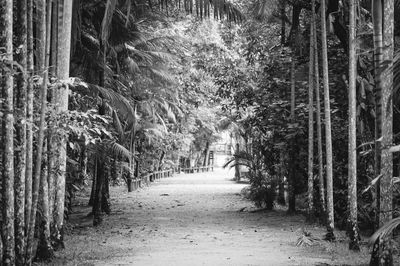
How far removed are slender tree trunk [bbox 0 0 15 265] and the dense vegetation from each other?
2 cm

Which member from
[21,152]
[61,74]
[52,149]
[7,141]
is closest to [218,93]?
[61,74]

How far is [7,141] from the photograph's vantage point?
254 inches

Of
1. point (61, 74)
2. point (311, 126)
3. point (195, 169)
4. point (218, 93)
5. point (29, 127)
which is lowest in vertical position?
point (195, 169)

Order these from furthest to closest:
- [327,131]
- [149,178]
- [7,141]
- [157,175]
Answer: [157,175] < [149,178] < [327,131] < [7,141]

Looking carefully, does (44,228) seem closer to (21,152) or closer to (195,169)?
(21,152)

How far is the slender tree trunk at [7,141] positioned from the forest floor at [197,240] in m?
2.24

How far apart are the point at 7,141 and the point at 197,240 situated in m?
6.11

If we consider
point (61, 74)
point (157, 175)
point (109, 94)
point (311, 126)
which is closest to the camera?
point (61, 74)

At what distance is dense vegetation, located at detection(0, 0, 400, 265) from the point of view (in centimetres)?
693

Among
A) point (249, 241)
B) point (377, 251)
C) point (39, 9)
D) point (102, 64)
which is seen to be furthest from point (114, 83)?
point (377, 251)

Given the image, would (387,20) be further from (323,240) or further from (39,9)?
(323,240)

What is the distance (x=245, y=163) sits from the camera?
A: 20.3m

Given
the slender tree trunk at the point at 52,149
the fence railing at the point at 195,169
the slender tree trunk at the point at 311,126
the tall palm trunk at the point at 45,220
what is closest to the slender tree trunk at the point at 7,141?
the slender tree trunk at the point at 52,149

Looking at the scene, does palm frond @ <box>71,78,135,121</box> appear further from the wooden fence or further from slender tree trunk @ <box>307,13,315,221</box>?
the wooden fence
